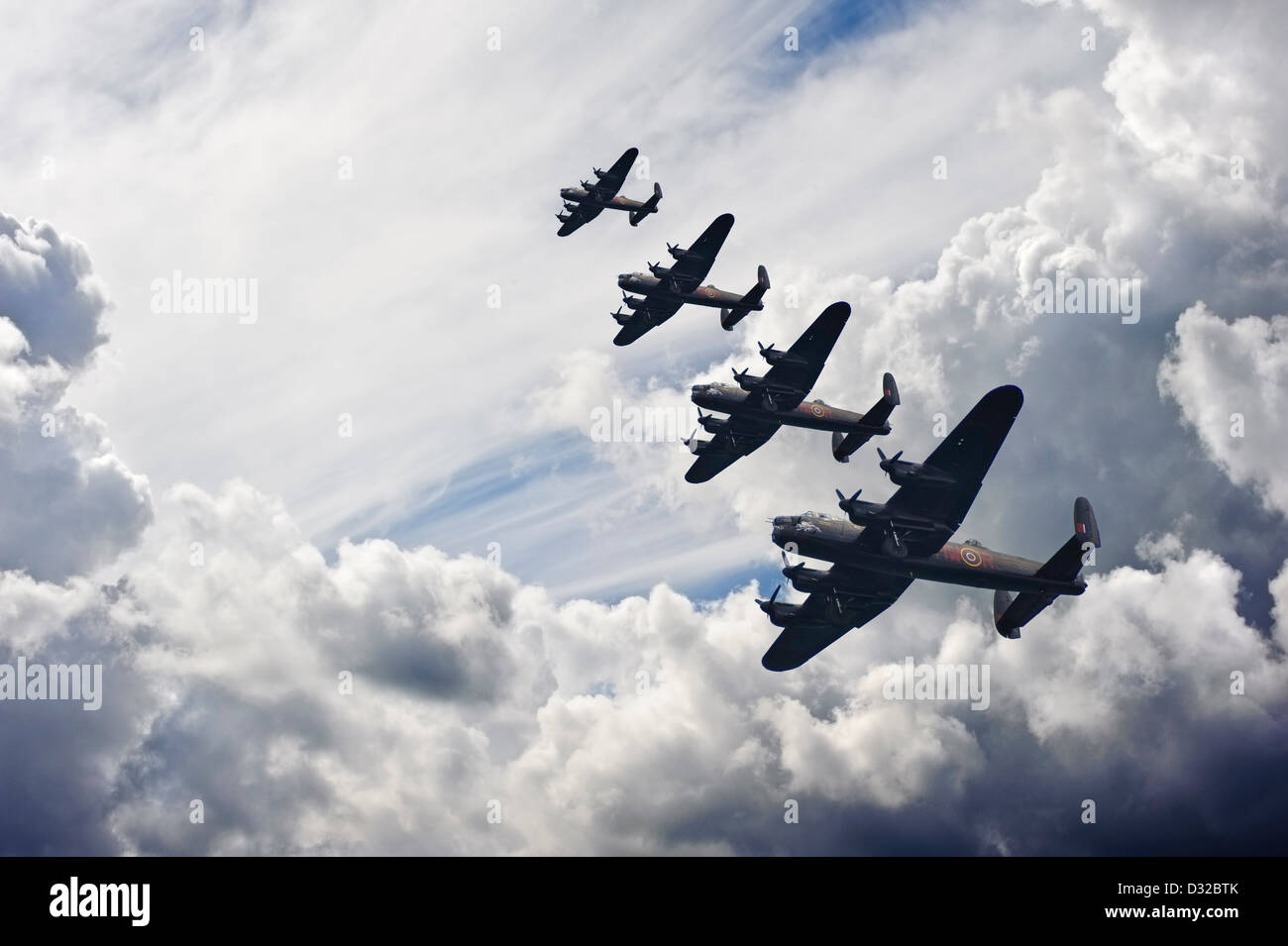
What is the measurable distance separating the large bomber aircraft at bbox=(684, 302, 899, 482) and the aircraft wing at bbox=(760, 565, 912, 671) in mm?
15709

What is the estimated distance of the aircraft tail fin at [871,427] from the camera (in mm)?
90375

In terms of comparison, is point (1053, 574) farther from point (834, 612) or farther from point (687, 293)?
point (687, 293)

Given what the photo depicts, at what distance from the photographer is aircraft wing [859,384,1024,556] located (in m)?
67.8

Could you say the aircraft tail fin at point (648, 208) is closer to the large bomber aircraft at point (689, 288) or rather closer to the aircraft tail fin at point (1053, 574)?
the large bomber aircraft at point (689, 288)

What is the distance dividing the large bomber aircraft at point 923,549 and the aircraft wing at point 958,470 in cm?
7

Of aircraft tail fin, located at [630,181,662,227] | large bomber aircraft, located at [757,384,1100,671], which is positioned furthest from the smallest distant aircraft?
large bomber aircraft, located at [757,384,1100,671]

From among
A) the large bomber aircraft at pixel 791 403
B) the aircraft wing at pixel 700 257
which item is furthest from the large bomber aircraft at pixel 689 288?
the large bomber aircraft at pixel 791 403

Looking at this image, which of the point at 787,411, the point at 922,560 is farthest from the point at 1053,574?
the point at 787,411

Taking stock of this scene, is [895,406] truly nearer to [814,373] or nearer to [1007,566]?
[814,373]

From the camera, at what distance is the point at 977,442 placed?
2724 inches

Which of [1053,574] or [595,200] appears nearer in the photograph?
[1053,574]

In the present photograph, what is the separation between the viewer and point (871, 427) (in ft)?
298

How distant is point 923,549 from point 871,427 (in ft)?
65.9
